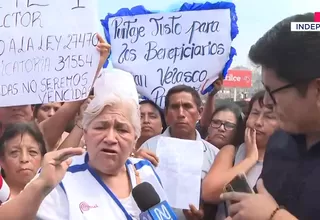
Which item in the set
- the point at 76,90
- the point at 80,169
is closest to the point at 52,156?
the point at 80,169

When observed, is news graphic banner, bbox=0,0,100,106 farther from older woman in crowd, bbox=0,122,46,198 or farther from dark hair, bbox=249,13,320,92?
dark hair, bbox=249,13,320,92

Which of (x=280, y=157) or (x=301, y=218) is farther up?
(x=280, y=157)

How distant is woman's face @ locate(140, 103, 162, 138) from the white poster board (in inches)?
7.2

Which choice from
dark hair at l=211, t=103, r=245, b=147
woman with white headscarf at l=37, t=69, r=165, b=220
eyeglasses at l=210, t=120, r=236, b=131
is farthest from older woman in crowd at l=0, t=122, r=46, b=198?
eyeglasses at l=210, t=120, r=236, b=131

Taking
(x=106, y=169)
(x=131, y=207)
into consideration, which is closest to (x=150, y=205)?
(x=131, y=207)

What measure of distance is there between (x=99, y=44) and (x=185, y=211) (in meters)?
1.16

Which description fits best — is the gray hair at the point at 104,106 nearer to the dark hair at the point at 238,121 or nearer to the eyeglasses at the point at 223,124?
the dark hair at the point at 238,121

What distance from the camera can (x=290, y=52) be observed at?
1703 mm

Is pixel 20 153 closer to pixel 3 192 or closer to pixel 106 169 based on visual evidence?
pixel 3 192

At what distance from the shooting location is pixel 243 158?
316 cm

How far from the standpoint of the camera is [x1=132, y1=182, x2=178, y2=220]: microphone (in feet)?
6.90

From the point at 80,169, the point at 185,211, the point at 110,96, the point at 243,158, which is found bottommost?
the point at 185,211

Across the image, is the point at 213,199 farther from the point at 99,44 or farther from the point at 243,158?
the point at 99,44

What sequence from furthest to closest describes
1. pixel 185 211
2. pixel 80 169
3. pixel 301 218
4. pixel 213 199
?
1. pixel 185 211
2. pixel 213 199
3. pixel 80 169
4. pixel 301 218
